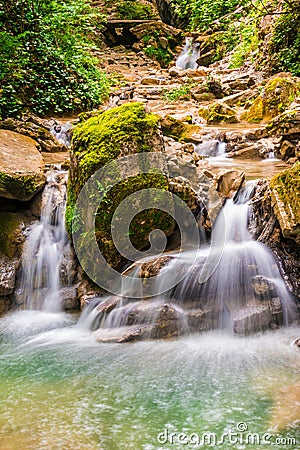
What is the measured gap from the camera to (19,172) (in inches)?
232

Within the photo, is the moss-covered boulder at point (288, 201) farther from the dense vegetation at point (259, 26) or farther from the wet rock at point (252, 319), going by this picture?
the dense vegetation at point (259, 26)

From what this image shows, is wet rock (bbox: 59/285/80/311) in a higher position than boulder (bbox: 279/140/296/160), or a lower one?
lower

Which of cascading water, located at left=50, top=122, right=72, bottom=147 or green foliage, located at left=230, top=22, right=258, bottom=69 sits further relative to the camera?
green foliage, located at left=230, top=22, right=258, bottom=69

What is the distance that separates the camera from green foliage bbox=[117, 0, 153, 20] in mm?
23030

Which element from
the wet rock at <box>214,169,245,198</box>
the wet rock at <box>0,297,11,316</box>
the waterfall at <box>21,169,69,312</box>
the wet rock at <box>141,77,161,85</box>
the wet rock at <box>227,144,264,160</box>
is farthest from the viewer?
the wet rock at <box>141,77,161,85</box>

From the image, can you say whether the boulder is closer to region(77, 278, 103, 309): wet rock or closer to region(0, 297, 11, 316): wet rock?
region(77, 278, 103, 309): wet rock

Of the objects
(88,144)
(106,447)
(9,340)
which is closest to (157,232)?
(88,144)

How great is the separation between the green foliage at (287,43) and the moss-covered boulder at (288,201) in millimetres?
7787

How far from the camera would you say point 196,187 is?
229 inches

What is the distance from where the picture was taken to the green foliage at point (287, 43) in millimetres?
11617

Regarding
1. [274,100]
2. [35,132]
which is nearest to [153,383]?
[35,132]

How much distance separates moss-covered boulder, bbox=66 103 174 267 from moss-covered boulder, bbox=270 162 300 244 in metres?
1.37

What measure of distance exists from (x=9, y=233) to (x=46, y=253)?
62cm

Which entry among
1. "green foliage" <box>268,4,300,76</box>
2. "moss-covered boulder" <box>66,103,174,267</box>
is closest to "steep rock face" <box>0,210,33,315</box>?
"moss-covered boulder" <box>66,103,174,267</box>
